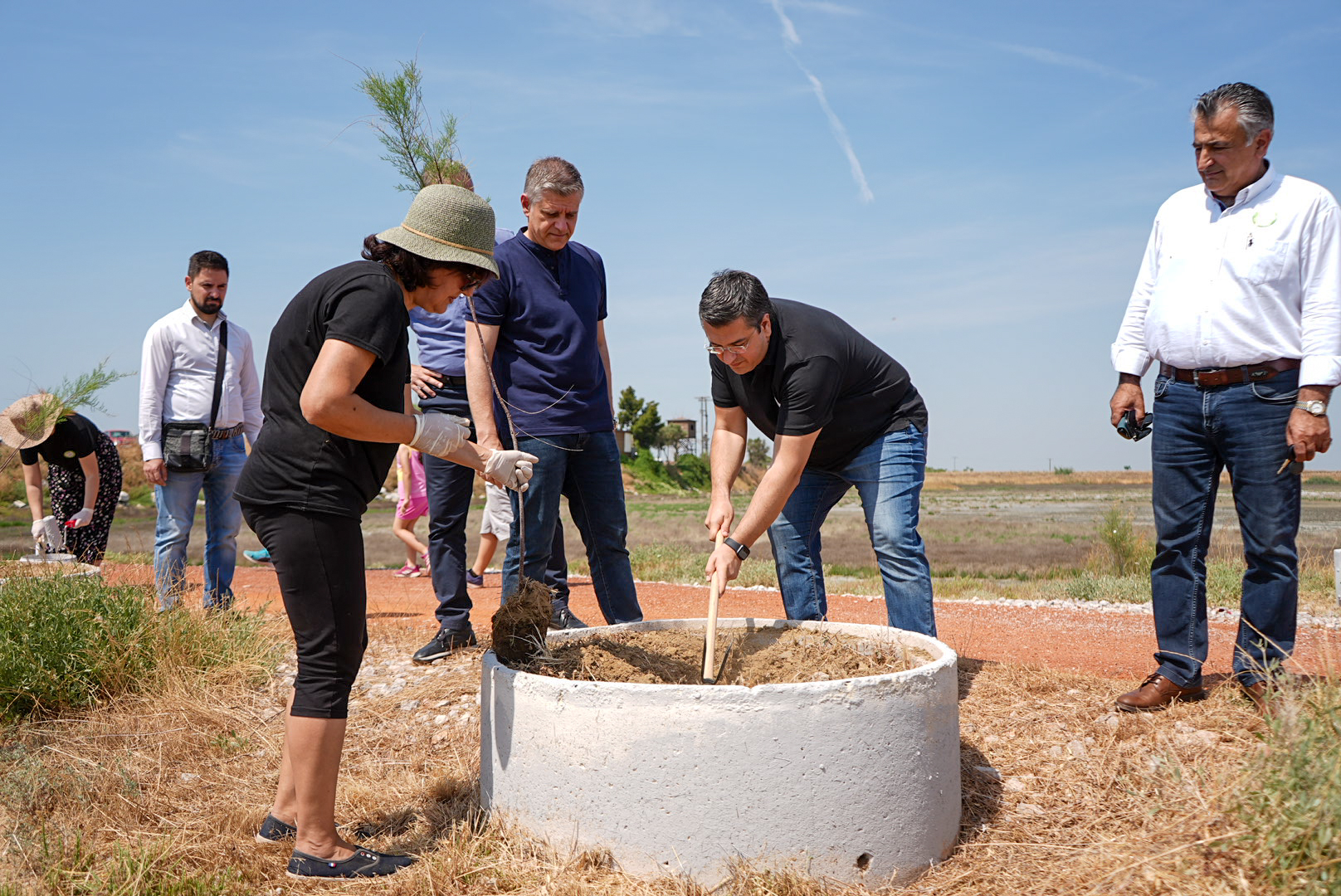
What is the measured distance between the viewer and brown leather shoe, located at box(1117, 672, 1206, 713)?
12.5 ft

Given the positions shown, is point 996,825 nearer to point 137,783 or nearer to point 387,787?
point 387,787

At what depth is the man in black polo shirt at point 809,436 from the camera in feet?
11.6

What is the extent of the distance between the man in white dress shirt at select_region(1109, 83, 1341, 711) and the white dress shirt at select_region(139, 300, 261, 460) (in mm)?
4930

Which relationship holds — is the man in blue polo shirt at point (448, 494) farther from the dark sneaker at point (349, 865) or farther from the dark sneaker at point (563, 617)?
the dark sneaker at point (349, 865)

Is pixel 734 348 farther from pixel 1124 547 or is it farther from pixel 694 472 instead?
pixel 694 472

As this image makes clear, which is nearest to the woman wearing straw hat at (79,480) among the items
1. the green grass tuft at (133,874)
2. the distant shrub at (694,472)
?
the green grass tuft at (133,874)

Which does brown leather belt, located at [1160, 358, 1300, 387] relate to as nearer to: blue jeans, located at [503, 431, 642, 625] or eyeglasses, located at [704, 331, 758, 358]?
eyeglasses, located at [704, 331, 758, 358]

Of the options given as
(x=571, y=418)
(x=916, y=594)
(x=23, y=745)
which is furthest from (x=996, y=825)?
(x=23, y=745)

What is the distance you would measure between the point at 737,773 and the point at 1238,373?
2469 millimetres

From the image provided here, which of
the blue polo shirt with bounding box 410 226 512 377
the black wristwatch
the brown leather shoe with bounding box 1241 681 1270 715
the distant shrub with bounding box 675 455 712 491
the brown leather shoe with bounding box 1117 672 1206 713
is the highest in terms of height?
the blue polo shirt with bounding box 410 226 512 377

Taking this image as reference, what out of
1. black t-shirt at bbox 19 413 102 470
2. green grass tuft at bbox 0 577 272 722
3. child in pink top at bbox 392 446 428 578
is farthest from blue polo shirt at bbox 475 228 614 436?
child in pink top at bbox 392 446 428 578

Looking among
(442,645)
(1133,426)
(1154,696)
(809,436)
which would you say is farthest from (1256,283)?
(442,645)

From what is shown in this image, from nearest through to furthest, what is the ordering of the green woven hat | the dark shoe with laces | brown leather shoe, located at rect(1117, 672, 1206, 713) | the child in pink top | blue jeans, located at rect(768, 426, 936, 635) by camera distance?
the green woven hat, the dark shoe with laces, brown leather shoe, located at rect(1117, 672, 1206, 713), blue jeans, located at rect(768, 426, 936, 635), the child in pink top

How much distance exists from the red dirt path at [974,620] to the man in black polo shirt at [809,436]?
1240mm
